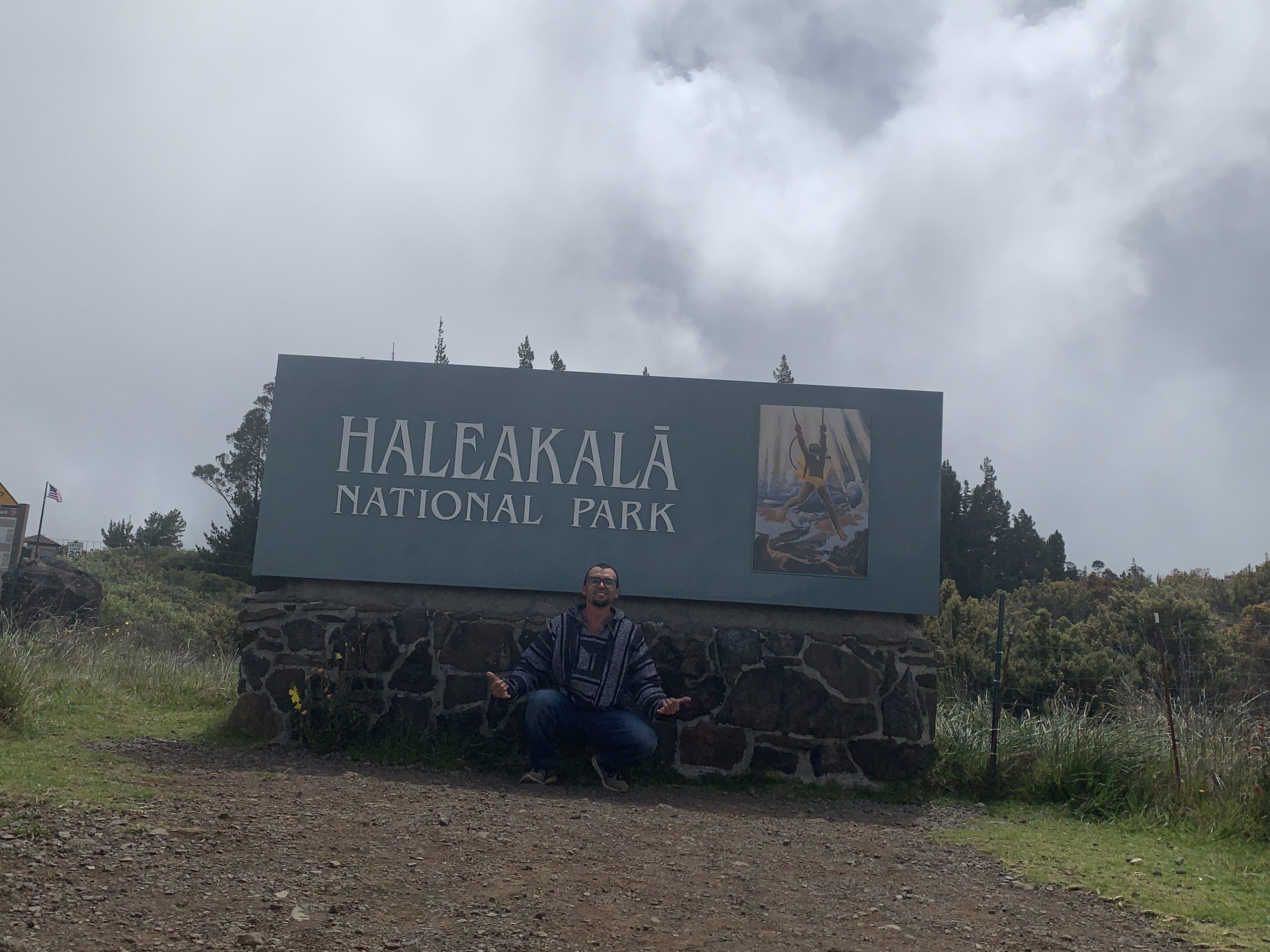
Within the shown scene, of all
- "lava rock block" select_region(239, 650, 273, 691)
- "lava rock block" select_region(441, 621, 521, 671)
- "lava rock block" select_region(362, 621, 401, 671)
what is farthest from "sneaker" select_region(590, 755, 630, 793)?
"lava rock block" select_region(239, 650, 273, 691)

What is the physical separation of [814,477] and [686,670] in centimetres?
165

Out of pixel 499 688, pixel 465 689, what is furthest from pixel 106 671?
pixel 499 688

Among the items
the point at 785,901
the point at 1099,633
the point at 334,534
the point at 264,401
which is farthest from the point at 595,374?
the point at 264,401

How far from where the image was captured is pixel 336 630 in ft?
23.6

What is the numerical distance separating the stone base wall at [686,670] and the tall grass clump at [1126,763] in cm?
44

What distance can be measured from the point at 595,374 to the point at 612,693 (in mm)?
2414

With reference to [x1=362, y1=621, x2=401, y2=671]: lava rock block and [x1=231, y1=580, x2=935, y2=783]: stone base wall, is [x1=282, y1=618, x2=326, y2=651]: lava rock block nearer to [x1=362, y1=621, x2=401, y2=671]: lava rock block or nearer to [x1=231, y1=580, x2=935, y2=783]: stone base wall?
[x1=231, y1=580, x2=935, y2=783]: stone base wall

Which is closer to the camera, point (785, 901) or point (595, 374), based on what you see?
point (785, 901)

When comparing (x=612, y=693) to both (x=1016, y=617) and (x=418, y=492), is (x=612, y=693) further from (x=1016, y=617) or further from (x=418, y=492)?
(x=1016, y=617)

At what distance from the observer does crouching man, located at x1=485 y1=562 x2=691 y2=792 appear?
20.6 feet

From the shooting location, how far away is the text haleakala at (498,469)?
7438 millimetres

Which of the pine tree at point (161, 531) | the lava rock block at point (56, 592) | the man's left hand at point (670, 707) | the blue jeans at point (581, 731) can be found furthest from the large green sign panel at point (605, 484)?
the pine tree at point (161, 531)

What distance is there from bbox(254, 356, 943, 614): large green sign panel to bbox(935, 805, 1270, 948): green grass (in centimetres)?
179

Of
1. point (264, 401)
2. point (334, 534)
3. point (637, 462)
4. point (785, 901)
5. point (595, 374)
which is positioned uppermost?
point (264, 401)
